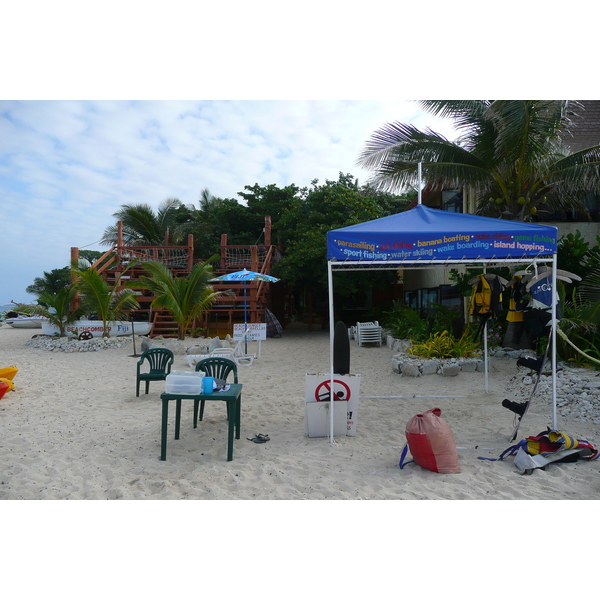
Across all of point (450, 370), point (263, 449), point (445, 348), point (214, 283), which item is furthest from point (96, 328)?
point (263, 449)

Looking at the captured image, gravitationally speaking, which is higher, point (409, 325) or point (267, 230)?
point (267, 230)

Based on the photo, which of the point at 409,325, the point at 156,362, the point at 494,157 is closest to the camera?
the point at 156,362

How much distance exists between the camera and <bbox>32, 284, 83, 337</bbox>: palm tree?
1477cm

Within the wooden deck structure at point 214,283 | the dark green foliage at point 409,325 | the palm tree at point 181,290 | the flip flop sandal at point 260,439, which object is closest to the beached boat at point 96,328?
the wooden deck structure at point 214,283

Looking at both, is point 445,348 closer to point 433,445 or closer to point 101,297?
point 433,445

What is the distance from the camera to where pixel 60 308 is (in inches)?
586

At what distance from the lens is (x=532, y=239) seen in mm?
4996

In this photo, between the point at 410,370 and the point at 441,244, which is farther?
the point at 410,370

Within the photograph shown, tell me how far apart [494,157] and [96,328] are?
13070mm

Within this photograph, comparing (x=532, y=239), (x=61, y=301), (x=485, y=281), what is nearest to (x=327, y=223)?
(x=61, y=301)

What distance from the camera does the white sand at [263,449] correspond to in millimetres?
3822

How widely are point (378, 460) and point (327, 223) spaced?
1427 centimetres

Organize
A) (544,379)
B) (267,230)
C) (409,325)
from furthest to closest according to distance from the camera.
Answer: (267,230), (409,325), (544,379)

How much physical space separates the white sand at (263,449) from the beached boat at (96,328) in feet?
22.2
